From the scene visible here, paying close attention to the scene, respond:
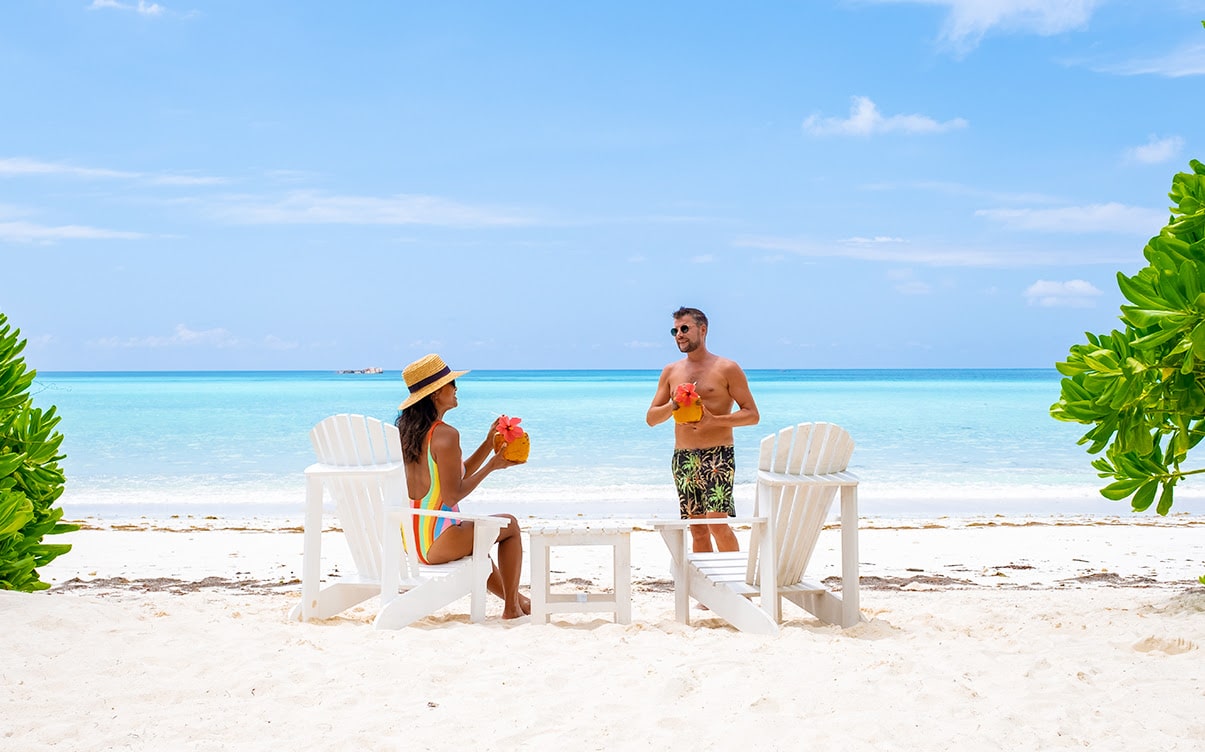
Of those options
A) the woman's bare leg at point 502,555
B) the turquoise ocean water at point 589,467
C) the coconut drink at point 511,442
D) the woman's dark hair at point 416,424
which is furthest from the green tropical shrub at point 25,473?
the coconut drink at point 511,442

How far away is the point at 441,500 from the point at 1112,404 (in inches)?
110

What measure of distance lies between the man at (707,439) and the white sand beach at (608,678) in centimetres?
50

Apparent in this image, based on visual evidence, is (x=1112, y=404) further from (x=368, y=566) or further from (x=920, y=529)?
(x=920, y=529)

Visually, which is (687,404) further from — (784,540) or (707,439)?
(784,540)

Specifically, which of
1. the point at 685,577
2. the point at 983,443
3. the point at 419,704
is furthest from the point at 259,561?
the point at 983,443

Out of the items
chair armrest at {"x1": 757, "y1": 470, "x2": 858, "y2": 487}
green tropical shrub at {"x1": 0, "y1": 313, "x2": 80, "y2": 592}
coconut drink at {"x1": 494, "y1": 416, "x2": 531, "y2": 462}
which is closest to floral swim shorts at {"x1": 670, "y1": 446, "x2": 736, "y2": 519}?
chair armrest at {"x1": 757, "y1": 470, "x2": 858, "y2": 487}

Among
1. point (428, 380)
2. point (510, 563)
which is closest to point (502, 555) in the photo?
point (510, 563)

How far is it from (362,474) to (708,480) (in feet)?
5.92

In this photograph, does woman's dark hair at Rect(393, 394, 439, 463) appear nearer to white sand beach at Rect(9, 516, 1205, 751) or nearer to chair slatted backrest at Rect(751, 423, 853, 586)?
white sand beach at Rect(9, 516, 1205, 751)

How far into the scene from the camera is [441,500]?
4.29 metres

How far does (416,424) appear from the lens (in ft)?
14.4

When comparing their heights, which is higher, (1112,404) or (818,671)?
(1112,404)

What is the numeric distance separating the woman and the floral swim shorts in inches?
42.2

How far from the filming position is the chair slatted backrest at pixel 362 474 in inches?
→ 167
